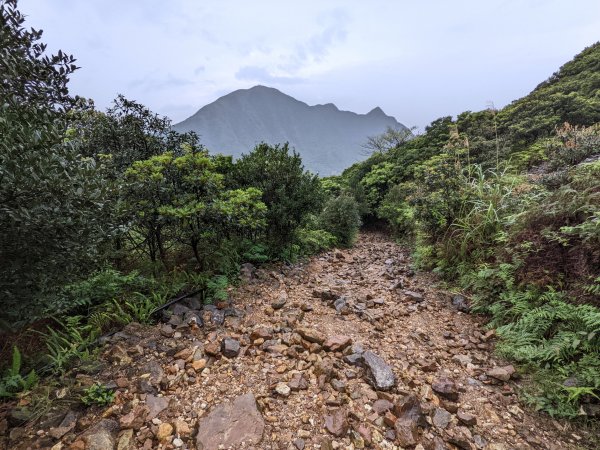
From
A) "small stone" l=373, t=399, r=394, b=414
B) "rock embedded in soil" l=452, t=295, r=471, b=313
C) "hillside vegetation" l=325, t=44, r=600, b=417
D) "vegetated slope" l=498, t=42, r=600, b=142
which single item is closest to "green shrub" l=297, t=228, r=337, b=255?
"hillside vegetation" l=325, t=44, r=600, b=417

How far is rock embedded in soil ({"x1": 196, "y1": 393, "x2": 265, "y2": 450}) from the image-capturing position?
6.74ft

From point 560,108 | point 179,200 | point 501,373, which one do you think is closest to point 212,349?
point 179,200

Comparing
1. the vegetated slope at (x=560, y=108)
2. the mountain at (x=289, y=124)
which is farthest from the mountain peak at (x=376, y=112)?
the vegetated slope at (x=560, y=108)

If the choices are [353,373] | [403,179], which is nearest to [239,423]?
[353,373]

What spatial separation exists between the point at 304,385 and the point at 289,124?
138526 millimetres

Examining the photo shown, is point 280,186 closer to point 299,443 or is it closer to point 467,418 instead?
point 299,443

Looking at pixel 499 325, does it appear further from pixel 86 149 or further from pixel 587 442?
pixel 86 149

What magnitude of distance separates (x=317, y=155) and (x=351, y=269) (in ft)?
353

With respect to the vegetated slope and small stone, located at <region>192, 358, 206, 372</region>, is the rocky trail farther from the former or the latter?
the vegetated slope

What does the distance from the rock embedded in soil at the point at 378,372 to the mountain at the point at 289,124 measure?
71.9 m

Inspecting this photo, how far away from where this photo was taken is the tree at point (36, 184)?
1817 millimetres

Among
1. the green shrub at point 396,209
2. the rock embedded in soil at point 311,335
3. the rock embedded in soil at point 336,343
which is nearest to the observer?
the rock embedded in soil at point 336,343

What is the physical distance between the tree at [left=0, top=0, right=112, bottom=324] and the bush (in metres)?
7.73

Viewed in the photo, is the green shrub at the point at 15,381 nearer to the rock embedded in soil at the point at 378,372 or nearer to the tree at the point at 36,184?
the tree at the point at 36,184
